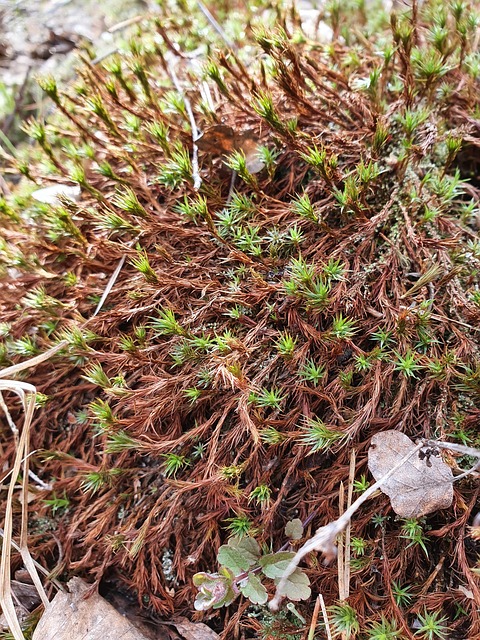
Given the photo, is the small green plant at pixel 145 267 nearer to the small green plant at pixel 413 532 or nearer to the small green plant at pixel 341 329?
the small green plant at pixel 341 329

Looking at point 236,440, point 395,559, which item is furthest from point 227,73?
point 395,559

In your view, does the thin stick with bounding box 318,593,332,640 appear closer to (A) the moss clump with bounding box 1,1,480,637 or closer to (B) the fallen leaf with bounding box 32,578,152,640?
(A) the moss clump with bounding box 1,1,480,637

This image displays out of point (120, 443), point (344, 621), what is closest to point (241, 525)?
point (344, 621)

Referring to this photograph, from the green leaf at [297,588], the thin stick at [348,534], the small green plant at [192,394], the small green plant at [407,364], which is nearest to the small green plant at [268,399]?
the small green plant at [192,394]

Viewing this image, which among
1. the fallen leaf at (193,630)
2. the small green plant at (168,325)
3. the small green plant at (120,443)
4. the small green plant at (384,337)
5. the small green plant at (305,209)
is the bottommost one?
the fallen leaf at (193,630)

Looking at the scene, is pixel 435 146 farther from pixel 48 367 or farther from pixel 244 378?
pixel 48 367
